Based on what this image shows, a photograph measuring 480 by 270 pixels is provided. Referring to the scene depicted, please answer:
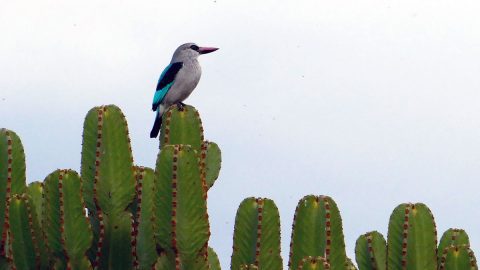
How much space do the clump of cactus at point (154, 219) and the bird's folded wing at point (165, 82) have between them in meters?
2.38

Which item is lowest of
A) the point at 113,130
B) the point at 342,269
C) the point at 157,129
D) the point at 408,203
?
the point at 342,269

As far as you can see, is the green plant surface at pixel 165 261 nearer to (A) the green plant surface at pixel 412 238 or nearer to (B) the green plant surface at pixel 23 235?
(B) the green plant surface at pixel 23 235

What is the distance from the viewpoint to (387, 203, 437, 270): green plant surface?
7504 mm

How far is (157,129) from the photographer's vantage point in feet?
33.5

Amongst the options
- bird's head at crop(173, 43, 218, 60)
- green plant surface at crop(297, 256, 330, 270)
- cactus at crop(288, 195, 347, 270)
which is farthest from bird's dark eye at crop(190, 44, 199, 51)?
green plant surface at crop(297, 256, 330, 270)

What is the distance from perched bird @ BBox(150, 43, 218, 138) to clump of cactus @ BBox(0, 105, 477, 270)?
7.51 ft

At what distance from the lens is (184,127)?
7.77 meters

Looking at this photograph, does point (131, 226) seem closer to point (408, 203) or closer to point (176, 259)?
point (176, 259)

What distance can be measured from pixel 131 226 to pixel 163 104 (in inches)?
109

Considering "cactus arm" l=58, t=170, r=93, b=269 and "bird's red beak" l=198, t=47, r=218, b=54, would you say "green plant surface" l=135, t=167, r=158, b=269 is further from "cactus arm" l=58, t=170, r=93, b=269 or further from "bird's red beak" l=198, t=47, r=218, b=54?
"bird's red beak" l=198, t=47, r=218, b=54

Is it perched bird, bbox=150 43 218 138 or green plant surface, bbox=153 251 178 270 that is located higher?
perched bird, bbox=150 43 218 138

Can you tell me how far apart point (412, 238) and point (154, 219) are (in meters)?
1.96

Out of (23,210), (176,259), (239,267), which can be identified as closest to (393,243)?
(239,267)

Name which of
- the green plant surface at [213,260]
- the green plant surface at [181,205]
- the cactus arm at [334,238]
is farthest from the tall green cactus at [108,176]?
the cactus arm at [334,238]
